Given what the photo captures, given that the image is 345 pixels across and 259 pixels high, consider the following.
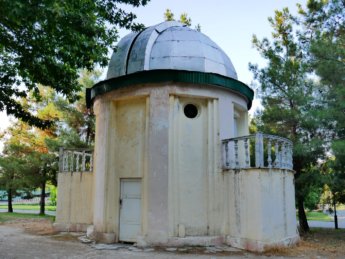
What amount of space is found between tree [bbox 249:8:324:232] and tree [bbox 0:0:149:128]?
854 cm

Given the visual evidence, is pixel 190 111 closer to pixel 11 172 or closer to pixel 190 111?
pixel 190 111

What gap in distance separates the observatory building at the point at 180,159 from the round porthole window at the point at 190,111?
3cm

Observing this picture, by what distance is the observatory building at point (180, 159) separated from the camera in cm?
948

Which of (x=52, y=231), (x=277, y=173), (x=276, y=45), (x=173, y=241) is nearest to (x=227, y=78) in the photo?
(x=277, y=173)

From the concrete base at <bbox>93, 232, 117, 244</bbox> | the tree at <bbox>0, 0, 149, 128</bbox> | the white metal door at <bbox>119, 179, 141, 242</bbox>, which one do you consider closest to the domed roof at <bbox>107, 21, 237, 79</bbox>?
the tree at <bbox>0, 0, 149, 128</bbox>

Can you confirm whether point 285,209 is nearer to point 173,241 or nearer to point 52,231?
point 173,241

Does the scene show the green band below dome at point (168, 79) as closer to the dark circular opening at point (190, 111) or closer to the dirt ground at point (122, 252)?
the dark circular opening at point (190, 111)

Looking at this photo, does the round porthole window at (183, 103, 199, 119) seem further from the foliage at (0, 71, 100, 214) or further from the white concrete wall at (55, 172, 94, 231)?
the foliage at (0, 71, 100, 214)

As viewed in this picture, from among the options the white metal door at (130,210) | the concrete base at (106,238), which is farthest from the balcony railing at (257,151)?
the concrete base at (106,238)

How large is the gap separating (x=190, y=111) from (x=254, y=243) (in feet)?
14.1

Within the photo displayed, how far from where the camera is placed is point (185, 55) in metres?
10.9

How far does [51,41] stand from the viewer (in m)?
6.91

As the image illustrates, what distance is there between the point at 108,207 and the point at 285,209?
5.27 metres

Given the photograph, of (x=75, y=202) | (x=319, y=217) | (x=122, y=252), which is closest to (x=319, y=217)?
(x=319, y=217)
